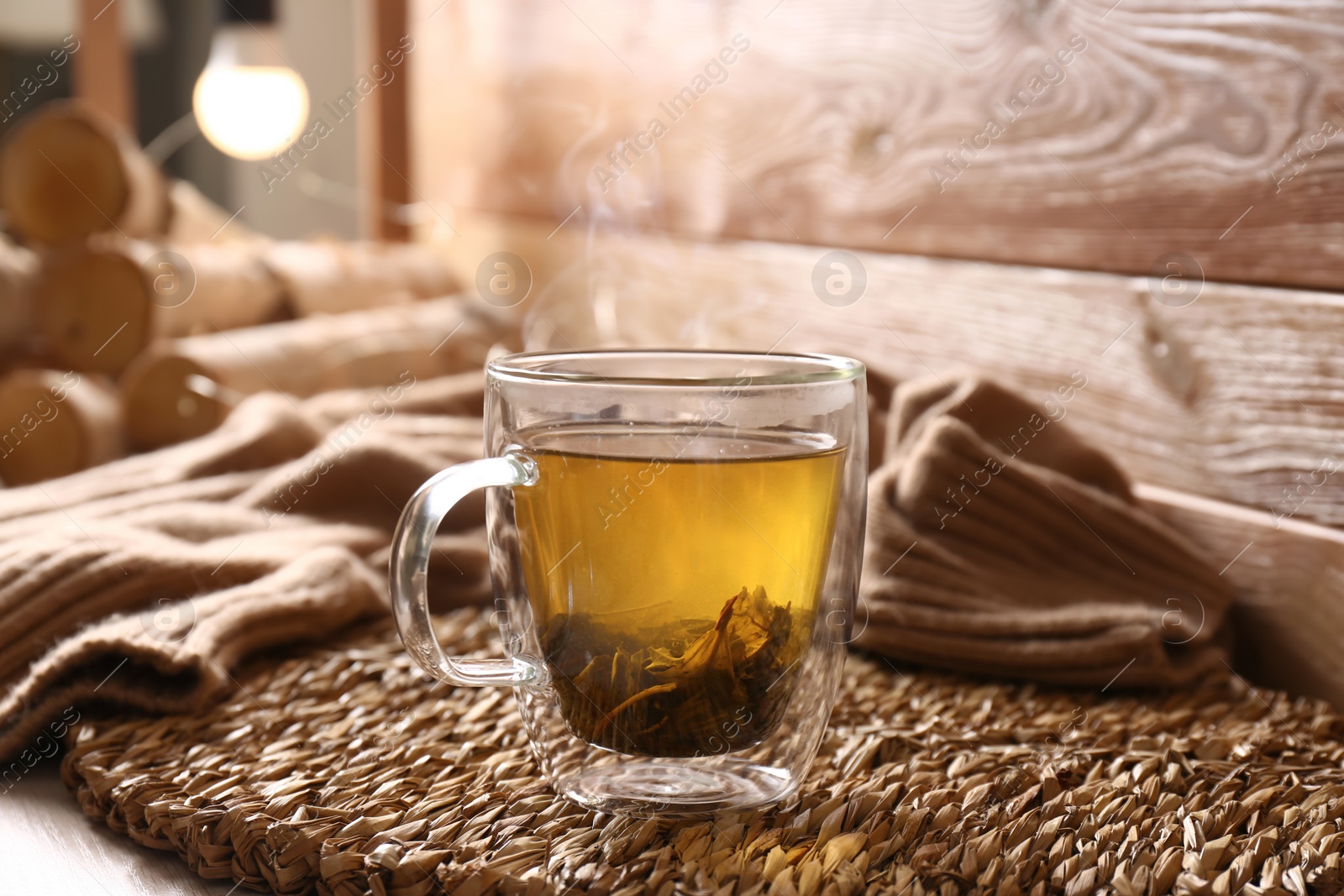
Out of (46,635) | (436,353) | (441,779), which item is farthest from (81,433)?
(441,779)

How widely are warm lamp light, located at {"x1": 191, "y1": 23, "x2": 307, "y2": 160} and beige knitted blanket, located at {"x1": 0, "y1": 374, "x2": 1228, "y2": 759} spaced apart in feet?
4.86

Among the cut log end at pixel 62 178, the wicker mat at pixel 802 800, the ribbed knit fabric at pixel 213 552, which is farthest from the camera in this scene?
the cut log end at pixel 62 178

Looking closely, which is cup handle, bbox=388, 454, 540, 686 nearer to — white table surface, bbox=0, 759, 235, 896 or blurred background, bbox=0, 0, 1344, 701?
white table surface, bbox=0, 759, 235, 896

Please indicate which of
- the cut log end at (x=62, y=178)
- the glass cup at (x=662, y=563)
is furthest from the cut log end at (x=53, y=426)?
the glass cup at (x=662, y=563)

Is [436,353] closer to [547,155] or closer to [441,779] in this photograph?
[547,155]

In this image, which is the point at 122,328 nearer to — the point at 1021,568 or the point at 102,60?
the point at 102,60

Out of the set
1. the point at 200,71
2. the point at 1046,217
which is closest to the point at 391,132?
the point at 1046,217

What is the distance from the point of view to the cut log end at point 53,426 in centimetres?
134

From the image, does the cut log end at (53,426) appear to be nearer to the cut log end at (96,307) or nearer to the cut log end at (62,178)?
the cut log end at (96,307)

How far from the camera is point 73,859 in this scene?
0.57 m

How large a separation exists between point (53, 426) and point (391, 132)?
937 millimetres

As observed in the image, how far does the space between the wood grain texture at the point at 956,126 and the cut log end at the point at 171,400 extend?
0.58 m

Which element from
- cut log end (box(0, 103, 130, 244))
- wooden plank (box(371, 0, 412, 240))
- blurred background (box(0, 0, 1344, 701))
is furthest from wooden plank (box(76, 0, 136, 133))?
cut log end (box(0, 103, 130, 244))

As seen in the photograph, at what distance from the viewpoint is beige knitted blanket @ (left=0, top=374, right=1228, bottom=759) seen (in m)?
0.71
